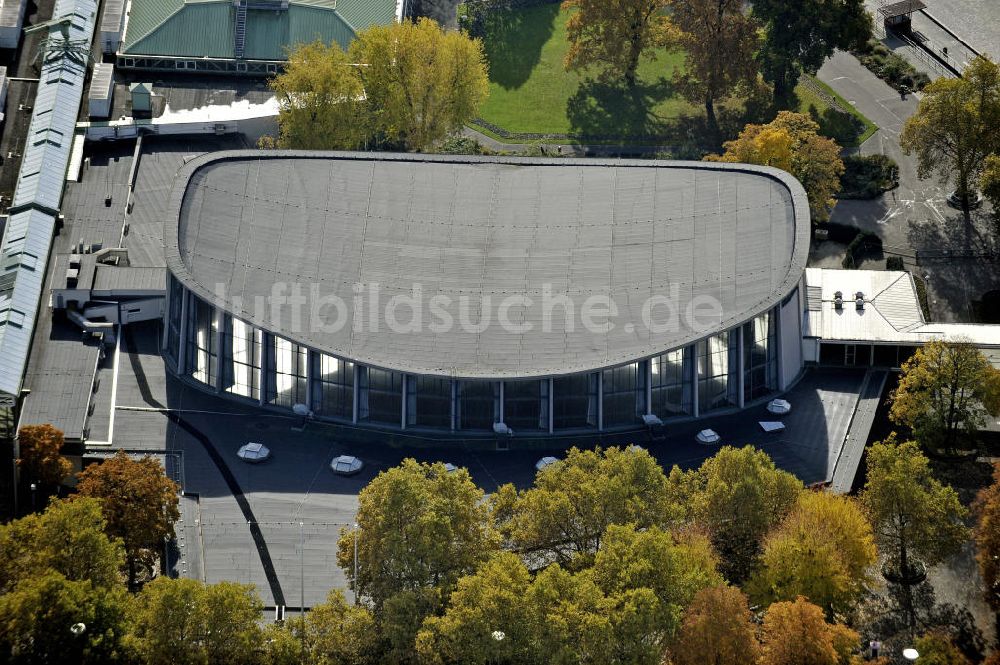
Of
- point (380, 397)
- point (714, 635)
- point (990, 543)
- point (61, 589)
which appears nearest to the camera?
point (61, 589)

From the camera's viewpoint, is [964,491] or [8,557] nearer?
[8,557]

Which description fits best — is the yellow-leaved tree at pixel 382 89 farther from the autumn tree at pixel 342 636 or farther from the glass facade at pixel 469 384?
the autumn tree at pixel 342 636

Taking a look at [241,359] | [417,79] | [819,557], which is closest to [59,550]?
[241,359]

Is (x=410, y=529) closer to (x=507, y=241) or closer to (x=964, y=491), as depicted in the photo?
(x=507, y=241)

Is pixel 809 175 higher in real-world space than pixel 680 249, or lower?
higher

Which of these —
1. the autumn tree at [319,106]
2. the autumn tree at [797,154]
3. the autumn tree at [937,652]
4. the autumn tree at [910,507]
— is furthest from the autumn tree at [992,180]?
the autumn tree at [319,106]

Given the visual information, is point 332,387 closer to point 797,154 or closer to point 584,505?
point 584,505

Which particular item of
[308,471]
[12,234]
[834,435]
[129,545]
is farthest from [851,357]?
[12,234]
